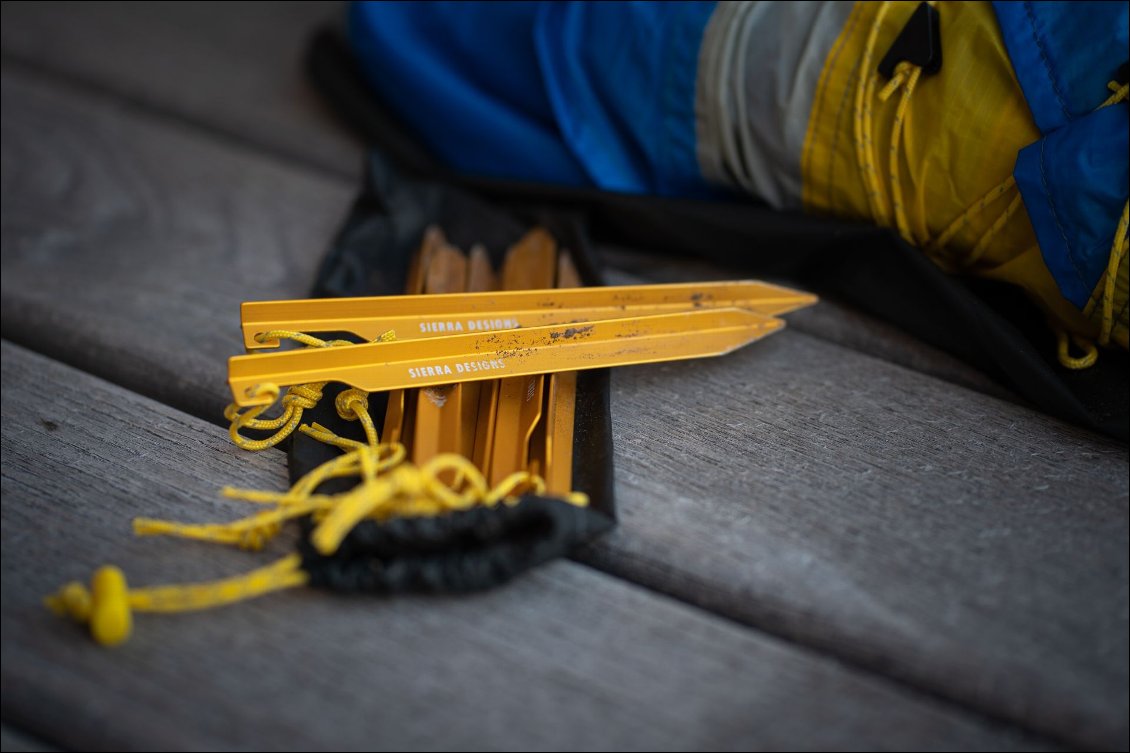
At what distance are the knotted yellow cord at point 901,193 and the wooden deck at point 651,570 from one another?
8cm

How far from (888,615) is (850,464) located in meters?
0.14

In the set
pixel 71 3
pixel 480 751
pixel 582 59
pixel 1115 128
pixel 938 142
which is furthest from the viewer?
pixel 71 3

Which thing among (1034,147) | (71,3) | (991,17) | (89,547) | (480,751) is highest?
(71,3)

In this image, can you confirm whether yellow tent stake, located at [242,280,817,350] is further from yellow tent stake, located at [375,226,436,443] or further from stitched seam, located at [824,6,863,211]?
stitched seam, located at [824,6,863,211]

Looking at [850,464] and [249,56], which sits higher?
[249,56]

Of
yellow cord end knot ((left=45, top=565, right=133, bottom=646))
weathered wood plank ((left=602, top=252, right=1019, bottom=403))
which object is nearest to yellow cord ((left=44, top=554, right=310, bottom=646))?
yellow cord end knot ((left=45, top=565, right=133, bottom=646))

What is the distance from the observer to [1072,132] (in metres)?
0.69

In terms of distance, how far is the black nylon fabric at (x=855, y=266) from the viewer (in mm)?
751

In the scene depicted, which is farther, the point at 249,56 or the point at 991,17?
the point at 249,56

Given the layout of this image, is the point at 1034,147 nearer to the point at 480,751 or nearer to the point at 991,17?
the point at 991,17

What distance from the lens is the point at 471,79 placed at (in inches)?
42.3

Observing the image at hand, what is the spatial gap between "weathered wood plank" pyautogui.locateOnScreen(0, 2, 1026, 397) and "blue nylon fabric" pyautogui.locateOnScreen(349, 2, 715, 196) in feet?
0.44

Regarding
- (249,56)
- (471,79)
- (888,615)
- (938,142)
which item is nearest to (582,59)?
(471,79)

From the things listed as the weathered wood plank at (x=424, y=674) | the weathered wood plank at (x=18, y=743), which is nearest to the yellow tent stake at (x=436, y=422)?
the weathered wood plank at (x=424, y=674)
